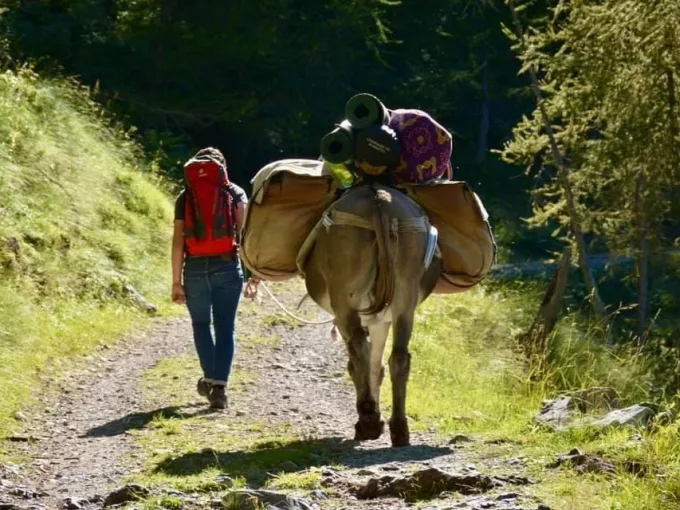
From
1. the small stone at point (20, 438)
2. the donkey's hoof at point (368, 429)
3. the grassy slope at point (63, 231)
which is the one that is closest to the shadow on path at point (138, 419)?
the small stone at point (20, 438)

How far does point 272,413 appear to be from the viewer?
33.3 feet

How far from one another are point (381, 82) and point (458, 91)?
125 inches

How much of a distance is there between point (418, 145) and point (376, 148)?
0.46 metres

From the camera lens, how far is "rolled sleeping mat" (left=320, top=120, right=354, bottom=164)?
8.80 m

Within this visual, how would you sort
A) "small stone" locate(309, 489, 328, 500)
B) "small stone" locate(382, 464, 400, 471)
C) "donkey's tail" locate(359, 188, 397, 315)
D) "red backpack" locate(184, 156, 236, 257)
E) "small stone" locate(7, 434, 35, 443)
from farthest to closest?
"red backpack" locate(184, 156, 236, 257) → "small stone" locate(7, 434, 35, 443) → "donkey's tail" locate(359, 188, 397, 315) → "small stone" locate(382, 464, 400, 471) → "small stone" locate(309, 489, 328, 500)

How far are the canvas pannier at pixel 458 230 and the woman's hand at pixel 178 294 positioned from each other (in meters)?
2.19

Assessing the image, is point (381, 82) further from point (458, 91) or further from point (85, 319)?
point (85, 319)

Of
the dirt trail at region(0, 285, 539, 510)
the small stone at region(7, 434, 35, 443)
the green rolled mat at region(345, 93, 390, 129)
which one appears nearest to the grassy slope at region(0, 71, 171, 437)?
the small stone at region(7, 434, 35, 443)

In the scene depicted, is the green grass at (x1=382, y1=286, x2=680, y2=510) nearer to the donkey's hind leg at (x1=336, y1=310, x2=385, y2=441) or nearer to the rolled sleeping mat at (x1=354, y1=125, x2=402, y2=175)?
the donkey's hind leg at (x1=336, y1=310, x2=385, y2=441)

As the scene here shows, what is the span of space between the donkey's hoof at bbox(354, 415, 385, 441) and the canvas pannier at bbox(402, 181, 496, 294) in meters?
1.28

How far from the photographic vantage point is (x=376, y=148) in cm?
873

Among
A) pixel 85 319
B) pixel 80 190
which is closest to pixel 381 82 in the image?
pixel 80 190

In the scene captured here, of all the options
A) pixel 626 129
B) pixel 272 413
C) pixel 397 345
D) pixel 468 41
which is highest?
pixel 468 41

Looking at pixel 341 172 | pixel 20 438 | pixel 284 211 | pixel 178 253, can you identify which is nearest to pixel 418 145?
pixel 341 172
